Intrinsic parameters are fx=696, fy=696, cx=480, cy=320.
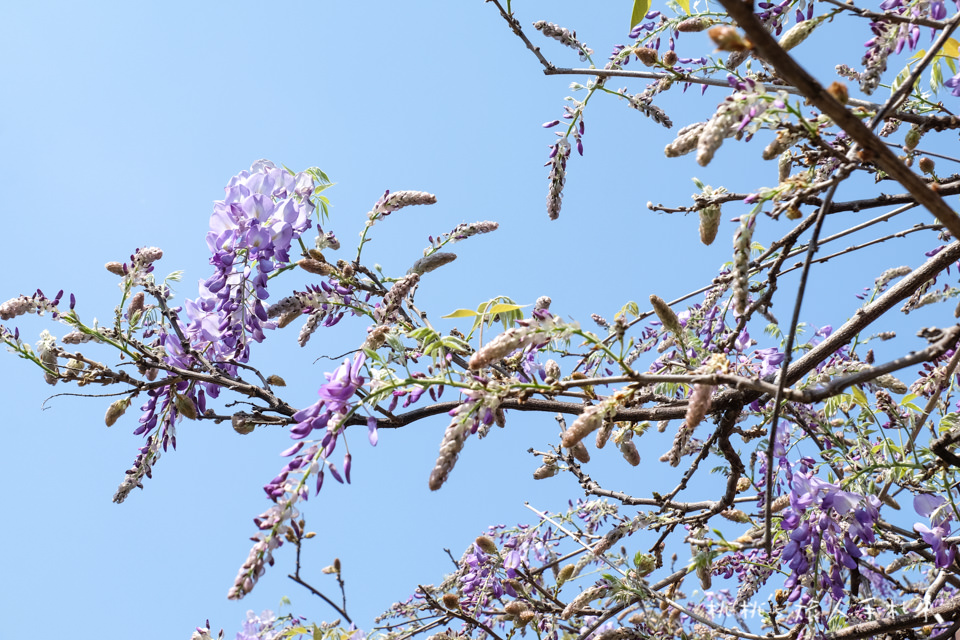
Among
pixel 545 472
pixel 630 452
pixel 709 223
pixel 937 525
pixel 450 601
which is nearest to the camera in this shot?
pixel 709 223

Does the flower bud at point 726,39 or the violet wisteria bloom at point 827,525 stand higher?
the flower bud at point 726,39

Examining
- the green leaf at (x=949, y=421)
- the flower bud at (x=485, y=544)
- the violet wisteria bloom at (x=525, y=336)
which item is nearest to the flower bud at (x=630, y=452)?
the flower bud at (x=485, y=544)

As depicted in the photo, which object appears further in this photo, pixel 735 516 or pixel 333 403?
pixel 735 516

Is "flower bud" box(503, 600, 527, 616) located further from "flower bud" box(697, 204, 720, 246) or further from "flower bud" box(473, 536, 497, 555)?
"flower bud" box(697, 204, 720, 246)

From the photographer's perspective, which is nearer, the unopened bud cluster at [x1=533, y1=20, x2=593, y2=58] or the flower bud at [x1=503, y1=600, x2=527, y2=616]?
the unopened bud cluster at [x1=533, y1=20, x2=593, y2=58]

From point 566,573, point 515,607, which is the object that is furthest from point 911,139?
point 515,607

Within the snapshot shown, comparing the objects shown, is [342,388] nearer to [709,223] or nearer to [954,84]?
[709,223]

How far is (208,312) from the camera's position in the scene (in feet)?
7.35

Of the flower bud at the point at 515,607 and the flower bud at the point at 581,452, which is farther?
the flower bud at the point at 515,607

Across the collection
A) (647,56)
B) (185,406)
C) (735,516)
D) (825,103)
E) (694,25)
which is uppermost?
(694,25)

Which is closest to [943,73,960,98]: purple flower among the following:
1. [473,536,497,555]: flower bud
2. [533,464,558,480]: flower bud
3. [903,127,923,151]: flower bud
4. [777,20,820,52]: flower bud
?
[903,127,923,151]: flower bud

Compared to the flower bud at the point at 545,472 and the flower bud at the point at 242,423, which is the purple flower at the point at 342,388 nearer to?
the flower bud at the point at 242,423

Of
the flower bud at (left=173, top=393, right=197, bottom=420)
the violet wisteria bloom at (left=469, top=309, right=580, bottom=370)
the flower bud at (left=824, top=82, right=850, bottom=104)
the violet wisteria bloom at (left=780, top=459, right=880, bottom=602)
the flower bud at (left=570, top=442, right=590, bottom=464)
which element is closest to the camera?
the flower bud at (left=824, top=82, right=850, bottom=104)

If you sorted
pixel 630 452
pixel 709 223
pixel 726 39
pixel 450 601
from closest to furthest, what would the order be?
pixel 726 39
pixel 709 223
pixel 630 452
pixel 450 601
